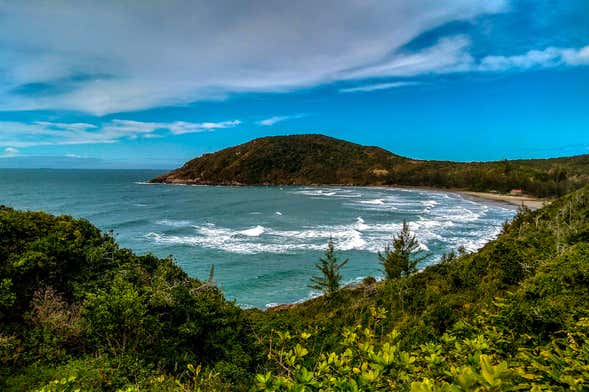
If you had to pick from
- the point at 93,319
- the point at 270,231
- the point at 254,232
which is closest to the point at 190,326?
the point at 93,319

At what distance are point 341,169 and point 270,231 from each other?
103 metres

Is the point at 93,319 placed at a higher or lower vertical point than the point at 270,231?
higher

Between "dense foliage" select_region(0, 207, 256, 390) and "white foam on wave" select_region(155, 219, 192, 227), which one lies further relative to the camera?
"white foam on wave" select_region(155, 219, 192, 227)

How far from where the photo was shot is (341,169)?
147625 millimetres

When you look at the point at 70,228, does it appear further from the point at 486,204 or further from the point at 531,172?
the point at 531,172

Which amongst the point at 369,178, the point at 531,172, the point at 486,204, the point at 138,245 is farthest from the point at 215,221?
the point at 531,172

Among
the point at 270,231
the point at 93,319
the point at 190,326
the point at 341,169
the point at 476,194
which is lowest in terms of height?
the point at 270,231

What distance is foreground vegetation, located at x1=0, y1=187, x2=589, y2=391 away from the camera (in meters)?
3.70

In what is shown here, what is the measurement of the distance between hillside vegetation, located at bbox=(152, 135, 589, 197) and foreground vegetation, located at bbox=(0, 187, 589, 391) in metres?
112

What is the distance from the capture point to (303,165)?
6024 inches

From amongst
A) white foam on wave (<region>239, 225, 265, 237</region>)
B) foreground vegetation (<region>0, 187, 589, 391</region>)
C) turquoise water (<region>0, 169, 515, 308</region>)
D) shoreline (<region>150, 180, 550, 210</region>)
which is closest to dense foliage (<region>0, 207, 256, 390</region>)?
foreground vegetation (<region>0, 187, 589, 391</region>)

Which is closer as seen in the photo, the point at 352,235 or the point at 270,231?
the point at 352,235

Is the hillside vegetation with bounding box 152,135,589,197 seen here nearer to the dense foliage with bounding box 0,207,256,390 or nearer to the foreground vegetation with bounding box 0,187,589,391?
the foreground vegetation with bounding box 0,187,589,391

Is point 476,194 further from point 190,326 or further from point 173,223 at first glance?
point 190,326
